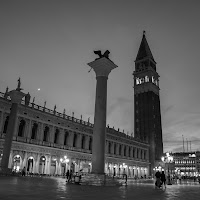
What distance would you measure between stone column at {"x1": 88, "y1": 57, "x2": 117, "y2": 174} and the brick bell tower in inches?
2564

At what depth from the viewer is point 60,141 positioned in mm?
46500

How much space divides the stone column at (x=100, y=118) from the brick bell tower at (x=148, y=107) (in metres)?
65.1

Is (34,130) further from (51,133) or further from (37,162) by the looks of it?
(37,162)

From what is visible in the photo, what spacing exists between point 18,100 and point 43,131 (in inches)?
622

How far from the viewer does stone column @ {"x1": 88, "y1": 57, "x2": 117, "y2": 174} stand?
1877 centimetres

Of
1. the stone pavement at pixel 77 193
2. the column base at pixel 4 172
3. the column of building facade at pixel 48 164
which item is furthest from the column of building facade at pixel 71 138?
the stone pavement at pixel 77 193

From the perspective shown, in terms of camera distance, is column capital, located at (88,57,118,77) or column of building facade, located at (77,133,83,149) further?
column of building facade, located at (77,133,83,149)

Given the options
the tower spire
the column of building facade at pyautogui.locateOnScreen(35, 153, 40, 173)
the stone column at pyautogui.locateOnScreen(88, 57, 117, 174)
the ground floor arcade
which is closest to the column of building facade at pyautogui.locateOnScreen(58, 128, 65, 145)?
the ground floor arcade

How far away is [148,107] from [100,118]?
232ft

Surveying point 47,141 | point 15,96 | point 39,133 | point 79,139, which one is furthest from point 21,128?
point 79,139

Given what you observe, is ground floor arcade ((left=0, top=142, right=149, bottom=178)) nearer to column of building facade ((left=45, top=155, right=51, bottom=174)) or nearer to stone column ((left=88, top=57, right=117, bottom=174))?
column of building facade ((left=45, top=155, right=51, bottom=174))

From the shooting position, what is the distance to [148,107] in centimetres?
8806

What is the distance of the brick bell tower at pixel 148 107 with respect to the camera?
3307 inches

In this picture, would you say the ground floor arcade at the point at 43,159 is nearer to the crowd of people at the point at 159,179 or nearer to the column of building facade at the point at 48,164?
the column of building facade at the point at 48,164
